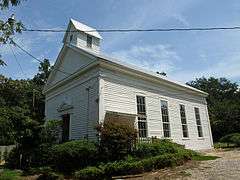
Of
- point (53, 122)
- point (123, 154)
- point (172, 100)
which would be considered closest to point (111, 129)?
point (123, 154)

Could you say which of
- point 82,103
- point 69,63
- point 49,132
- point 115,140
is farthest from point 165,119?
point 49,132

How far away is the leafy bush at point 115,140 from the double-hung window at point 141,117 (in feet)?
12.8

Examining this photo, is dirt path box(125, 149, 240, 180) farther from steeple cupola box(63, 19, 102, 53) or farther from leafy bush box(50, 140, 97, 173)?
steeple cupola box(63, 19, 102, 53)

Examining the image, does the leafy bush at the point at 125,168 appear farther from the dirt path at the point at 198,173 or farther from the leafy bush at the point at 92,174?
the dirt path at the point at 198,173

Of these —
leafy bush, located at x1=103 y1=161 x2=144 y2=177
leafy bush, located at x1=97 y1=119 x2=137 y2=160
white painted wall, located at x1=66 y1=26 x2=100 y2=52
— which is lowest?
leafy bush, located at x1=103 y1=161 x2=144 y2=177

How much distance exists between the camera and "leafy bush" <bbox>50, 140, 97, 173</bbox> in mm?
13812

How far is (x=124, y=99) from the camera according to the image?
17.7 m

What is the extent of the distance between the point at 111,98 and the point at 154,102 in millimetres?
4738

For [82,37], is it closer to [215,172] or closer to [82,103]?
[82,103]

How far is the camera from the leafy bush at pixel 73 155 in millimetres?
13812

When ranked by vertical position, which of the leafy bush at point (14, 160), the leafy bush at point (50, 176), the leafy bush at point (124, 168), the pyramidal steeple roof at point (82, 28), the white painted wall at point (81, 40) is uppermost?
the pyramidal steeple roof at point (82, 28)

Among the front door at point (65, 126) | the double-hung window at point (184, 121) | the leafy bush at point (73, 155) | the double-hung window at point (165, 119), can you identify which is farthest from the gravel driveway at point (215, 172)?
the double-hung window at point (184, 121)

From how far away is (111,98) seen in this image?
1673 centimetres

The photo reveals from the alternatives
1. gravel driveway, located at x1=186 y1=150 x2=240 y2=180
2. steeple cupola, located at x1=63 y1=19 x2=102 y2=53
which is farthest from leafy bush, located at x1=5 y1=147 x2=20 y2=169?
gravel driveway, located at x1=186 y1=150 x2=240 y2=180
